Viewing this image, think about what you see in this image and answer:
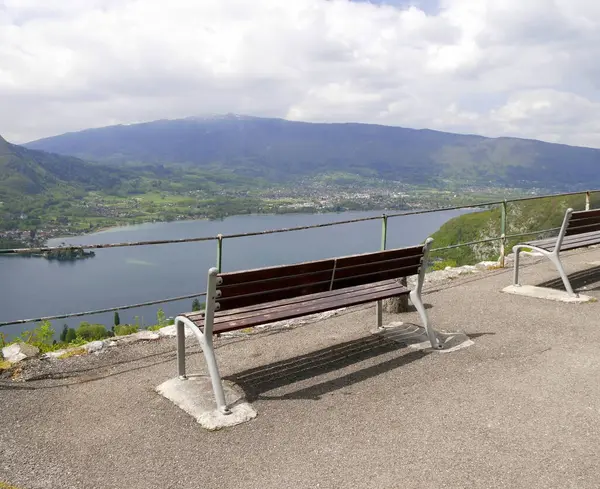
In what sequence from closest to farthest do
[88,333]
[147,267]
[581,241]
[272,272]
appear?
[272,272] < [581,241] < [88,333] < [147,267]

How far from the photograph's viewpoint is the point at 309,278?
175 inches

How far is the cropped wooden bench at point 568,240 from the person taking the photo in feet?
21.8

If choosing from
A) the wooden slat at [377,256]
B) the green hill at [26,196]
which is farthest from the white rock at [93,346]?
the green hill at [26,196]

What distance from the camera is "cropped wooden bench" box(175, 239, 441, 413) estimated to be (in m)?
3.91

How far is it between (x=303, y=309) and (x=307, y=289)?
0.18 metres

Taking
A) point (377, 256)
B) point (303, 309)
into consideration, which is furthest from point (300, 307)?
point (377, 256)

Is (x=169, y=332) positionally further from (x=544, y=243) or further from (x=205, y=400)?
(x=544, y=243)

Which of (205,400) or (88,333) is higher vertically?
(205,400)

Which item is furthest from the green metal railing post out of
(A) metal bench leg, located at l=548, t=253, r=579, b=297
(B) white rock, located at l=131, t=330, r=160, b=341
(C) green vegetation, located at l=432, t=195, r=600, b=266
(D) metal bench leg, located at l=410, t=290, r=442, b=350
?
(C) green vegetation, located at l=432, t=195, r=600, b=266

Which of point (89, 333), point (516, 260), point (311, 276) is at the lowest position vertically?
point (89, 333)

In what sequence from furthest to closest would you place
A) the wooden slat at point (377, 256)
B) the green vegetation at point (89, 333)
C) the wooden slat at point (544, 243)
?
the wooden slat at point (544, 243) < the green vegetation at point (89, 333) < the wooden slat at point (377, 256)

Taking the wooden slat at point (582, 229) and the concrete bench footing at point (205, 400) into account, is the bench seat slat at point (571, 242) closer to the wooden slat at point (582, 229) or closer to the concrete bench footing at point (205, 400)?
the wooden slat at point (582, 229)

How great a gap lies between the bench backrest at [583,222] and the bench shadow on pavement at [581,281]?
2.54 ft

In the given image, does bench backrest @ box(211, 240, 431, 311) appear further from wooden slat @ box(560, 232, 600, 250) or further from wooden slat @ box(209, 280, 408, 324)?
wooden slat @ box(560, 232, 600, 250)
